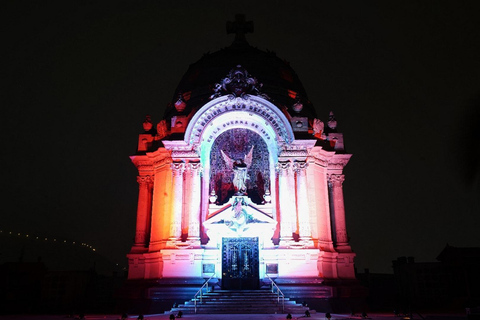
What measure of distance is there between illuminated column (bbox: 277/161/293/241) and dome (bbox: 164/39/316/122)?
5.83 m

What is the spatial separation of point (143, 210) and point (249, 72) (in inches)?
447

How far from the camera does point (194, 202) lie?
2141 centimetres

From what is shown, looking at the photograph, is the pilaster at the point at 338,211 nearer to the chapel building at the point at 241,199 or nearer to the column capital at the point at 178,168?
the chapel building at the point at 241,199

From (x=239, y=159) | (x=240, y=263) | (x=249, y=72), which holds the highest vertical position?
(x=249, y=72)

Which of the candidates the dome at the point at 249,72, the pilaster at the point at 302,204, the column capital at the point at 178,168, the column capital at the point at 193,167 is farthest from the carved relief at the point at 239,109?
the dome at the point at 249,72

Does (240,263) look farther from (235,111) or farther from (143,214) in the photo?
(235,111)

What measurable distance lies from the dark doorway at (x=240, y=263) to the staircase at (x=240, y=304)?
2.04 meters

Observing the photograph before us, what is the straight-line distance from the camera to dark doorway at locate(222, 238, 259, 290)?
20.2m

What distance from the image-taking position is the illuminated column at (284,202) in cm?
2073

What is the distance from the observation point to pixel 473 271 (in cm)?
2667

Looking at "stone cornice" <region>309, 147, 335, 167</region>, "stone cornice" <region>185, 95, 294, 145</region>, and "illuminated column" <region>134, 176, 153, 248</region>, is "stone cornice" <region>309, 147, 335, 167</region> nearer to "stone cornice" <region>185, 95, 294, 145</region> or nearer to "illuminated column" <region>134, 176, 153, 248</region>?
"stone cornice" <region>185, 95, 294, 145</region>

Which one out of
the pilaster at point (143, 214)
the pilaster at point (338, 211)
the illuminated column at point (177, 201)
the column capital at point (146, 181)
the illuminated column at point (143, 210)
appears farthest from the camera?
the column capital at point (146, 181)

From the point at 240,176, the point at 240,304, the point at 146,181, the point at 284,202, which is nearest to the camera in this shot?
the point at 240,304

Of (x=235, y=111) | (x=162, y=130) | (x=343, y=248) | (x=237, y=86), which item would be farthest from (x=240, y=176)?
(x=343, y=248)
